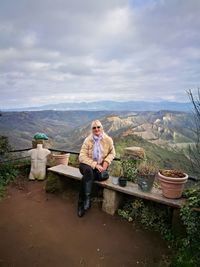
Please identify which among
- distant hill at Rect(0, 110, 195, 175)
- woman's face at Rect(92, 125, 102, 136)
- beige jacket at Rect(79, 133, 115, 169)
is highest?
woman's face at Rect(92, 125, 102, 136)

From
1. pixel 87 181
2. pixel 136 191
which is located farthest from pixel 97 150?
pixel 136 191

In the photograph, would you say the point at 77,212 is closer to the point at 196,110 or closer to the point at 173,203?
the point at 173,203

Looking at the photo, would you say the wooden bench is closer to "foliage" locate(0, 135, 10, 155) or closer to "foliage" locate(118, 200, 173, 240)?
"foliage" locate(118, 200, 173, 240)

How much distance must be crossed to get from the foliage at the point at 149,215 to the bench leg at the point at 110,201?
0.42 ft

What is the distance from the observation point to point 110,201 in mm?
4215

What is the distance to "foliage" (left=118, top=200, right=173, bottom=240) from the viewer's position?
3729 millimetres

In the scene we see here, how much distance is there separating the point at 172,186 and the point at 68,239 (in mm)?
1781

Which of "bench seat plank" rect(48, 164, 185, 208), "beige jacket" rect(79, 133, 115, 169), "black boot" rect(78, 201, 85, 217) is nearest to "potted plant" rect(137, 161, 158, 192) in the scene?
"bench seat plank" rect(48, 164, 185, 208)

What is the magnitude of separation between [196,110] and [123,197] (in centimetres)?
204

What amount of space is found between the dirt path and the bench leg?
12 cm

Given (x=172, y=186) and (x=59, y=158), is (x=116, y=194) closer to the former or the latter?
(x=172, y=186)

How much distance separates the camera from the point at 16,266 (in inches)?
113

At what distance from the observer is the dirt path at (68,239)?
3.03m

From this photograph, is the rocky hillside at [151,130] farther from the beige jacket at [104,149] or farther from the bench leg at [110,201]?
the bench leg at [110,201]
